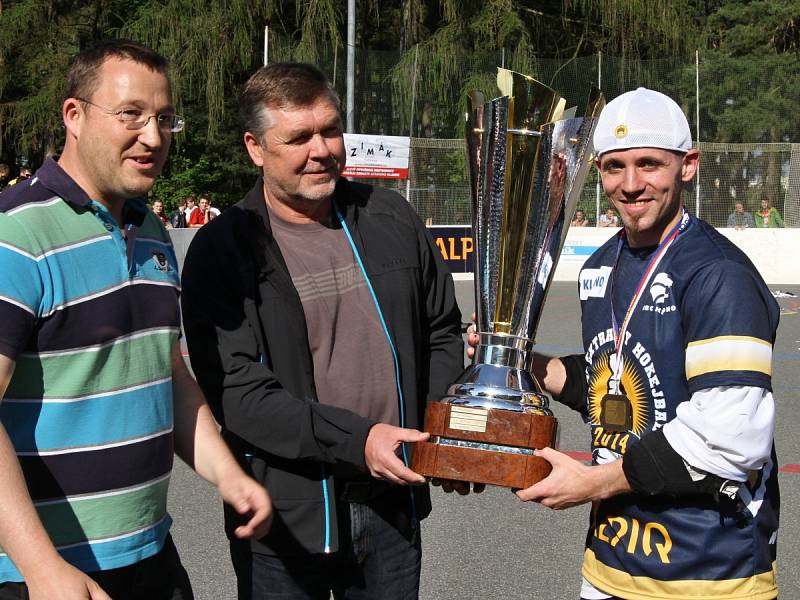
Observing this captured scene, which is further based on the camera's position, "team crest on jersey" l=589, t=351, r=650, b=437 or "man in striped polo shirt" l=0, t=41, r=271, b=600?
"team crest on jersey" l=589, t=351, r=650, b=437

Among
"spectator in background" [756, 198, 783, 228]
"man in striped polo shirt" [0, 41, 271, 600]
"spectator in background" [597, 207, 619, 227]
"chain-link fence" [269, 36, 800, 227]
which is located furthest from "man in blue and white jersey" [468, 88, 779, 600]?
"spectator in background" [756, 198, 783, 228]

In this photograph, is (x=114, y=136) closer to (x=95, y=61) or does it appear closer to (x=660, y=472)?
(x=95, y=61)

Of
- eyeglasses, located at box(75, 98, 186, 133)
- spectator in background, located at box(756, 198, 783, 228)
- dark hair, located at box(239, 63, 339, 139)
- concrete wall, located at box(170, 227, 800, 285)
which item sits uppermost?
dark hair, located at box(239, 63, 339, 139)

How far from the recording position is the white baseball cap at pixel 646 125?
258cm

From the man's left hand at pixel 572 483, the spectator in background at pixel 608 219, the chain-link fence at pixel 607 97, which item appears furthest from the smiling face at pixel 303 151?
the spectator in background at pixel 608 219

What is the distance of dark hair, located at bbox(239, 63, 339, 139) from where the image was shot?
284 centimetres

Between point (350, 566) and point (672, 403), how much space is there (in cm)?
99

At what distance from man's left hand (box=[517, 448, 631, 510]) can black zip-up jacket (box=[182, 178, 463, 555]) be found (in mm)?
464

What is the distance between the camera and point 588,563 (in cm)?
279

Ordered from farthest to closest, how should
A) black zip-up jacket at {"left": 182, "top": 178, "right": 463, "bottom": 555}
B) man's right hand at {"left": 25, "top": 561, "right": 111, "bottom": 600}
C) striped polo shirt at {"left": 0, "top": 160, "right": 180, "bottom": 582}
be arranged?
black zip-up jacket at {"left": 182, "top": 178, "right": 463, "bottom": 555} → striped polo shirt at {"left": 0, "top": 160, "right": 180, "bottom": 582} → man's right hand at {"left": 25, "top": 561, "right": 111, "bottom": 600}

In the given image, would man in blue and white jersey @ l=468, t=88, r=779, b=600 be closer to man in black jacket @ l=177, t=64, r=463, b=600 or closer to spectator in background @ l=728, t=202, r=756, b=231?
man in black jacket @ l=177, t=64, r=463, b=600

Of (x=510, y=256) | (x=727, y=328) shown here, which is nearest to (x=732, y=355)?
(x=727, y=328)

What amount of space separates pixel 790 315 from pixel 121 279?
1476 centimetres

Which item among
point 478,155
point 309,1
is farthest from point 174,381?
point 309,1
